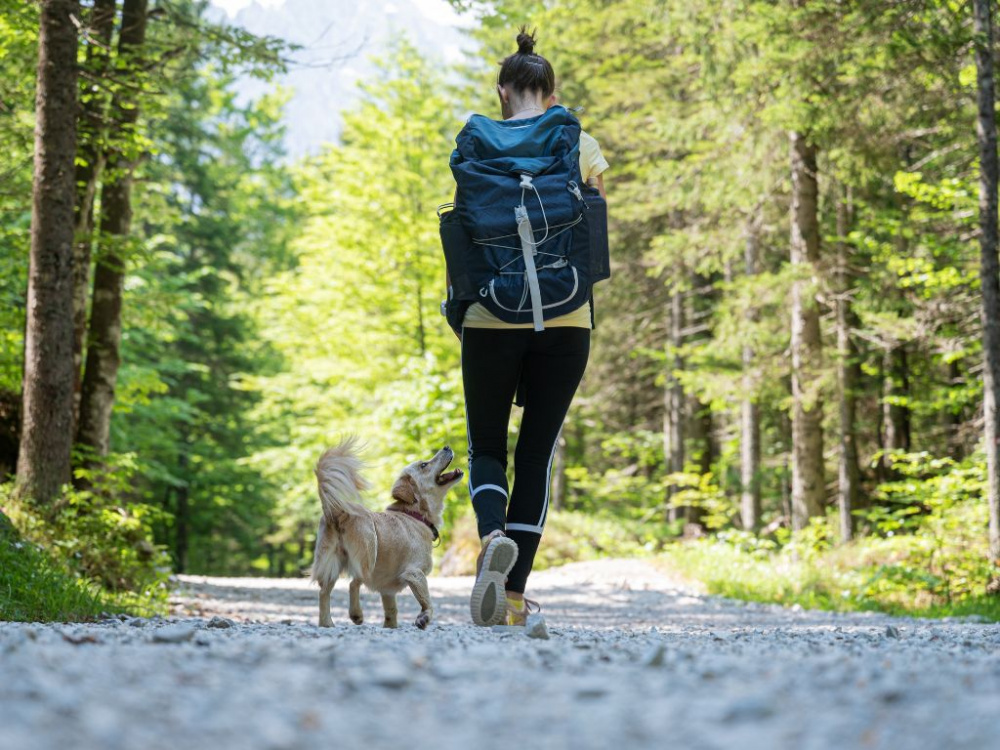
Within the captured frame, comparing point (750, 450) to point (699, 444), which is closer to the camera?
point (750, 450)

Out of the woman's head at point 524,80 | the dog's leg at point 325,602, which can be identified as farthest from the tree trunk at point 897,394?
the dog's leg at point 325,602

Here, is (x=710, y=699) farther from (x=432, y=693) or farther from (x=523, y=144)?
(x=523, y=144)

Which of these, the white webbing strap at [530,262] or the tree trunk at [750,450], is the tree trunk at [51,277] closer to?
the white webbing strap at [530,262]

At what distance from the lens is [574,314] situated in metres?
4.23

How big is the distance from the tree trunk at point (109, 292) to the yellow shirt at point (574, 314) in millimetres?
6828

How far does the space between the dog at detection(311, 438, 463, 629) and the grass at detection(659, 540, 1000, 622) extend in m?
4.66

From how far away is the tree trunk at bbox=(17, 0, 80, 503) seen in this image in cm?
781

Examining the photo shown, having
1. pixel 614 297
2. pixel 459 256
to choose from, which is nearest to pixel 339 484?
pixel 459 256

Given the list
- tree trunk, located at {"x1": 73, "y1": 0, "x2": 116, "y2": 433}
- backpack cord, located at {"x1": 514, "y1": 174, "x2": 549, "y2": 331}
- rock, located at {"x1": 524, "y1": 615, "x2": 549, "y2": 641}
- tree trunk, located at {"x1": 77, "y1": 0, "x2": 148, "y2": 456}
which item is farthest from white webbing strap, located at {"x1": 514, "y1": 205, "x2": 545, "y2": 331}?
tree trunk, located at {"x1": 77, "y1": 0, "x2": 148, "y2": 456}

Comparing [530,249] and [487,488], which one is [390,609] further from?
[530,249]

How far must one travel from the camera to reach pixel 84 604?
233 inches

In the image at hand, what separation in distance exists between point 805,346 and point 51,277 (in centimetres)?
943

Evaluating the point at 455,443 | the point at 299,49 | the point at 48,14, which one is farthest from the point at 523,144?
the point at 455,443

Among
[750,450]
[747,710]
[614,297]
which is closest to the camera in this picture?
[747,710]
